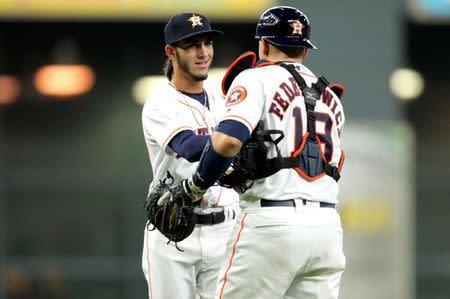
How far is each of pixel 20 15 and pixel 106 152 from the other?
2.05 m

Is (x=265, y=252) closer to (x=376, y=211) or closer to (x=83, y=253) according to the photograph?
(x=376, y=211)

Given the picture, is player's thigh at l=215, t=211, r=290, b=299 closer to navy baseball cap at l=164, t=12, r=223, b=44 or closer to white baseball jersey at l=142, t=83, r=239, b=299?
white baseball jersey at l=142, t=83, r=239, b=299

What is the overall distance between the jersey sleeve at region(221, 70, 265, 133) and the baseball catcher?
685 mm

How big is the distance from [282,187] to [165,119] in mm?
1024

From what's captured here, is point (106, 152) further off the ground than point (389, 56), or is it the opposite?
point (389, 56)

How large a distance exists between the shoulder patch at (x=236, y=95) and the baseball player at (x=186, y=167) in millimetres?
771

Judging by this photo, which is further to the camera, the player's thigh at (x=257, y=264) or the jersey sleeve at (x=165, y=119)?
the jersey sleeve at (x=165, y=119)

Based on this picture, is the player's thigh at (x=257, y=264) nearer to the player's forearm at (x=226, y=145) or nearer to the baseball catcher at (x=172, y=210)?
the player's forearm at (x=226, y=145)

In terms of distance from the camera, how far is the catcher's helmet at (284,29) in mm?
5496

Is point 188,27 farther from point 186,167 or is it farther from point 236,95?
point 236,95

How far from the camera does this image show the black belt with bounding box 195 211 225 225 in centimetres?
620

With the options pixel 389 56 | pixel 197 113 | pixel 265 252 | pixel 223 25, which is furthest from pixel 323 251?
pixel 223 25

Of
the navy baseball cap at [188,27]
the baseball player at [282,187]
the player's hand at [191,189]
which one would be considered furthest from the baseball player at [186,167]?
the baseball player at [282,187]

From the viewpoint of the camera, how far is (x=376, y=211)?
39.1 feet
